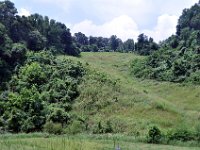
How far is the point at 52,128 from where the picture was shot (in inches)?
1596

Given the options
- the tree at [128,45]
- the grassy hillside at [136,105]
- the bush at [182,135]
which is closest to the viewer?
the bush at [182,135]

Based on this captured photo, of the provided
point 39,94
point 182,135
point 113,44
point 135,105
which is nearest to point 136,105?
point 135,105

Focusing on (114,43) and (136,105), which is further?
(114,43)

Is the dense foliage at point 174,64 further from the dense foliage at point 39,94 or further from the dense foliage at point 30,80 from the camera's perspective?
the dense foliage at point 30,80

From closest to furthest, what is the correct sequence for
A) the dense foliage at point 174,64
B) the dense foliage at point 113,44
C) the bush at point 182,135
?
the bush at point 182,135 < the dense foliage at point 174,64 < the dense foliage at point 113,44

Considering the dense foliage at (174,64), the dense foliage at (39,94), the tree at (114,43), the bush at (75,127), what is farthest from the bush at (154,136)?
the tree at (114,43)

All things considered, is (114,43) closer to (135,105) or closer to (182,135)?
(135,105)

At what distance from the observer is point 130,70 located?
76.5m

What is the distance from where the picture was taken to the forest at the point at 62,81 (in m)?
42.6

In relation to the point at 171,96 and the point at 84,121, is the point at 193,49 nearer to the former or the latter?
the point at 171,96

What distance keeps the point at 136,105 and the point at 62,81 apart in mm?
10858

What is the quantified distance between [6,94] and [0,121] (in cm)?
802

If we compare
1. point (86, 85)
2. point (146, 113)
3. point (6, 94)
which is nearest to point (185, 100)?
point (146, 113)

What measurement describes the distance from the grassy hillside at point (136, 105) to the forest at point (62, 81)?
0.13 meters
